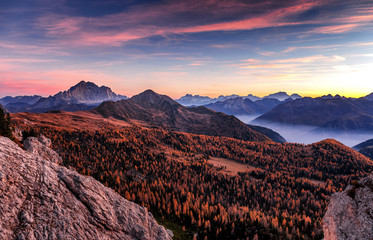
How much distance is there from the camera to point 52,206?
1110 inches

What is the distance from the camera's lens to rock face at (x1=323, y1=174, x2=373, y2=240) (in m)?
34.2

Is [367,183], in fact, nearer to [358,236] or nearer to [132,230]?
[358,236]

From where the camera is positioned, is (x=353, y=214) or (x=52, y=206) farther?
(x=353, y=214)

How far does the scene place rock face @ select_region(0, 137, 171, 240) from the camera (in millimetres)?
24375

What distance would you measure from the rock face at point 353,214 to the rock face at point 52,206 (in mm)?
41725

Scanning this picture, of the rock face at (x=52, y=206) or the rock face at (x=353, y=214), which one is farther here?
the rock face at (x=353, y=214)

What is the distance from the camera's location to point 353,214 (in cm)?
3725

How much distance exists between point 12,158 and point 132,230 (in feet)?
85.1

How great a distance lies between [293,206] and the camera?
189500 mm

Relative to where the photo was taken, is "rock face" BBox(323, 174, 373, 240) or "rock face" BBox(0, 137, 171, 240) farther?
"rock face" BBox(323, 174, 373, 240)

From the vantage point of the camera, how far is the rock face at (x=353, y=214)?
112 ft

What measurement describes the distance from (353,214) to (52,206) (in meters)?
56.7

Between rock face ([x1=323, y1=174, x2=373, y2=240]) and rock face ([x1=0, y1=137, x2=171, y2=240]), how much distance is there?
41725mm

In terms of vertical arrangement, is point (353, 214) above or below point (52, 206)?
below
